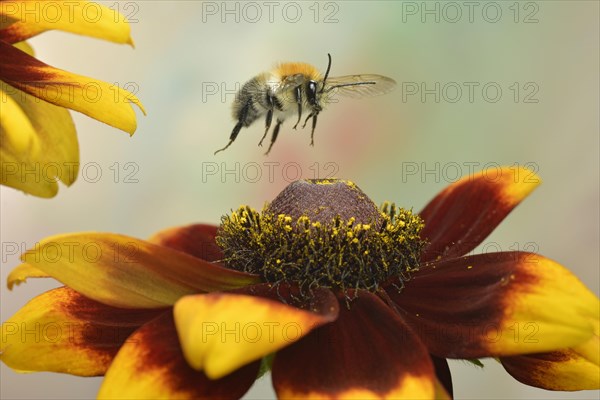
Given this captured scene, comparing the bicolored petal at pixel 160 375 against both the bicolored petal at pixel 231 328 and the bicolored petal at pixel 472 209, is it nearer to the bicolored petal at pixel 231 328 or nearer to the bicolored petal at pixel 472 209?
the bicolored petal at pixel 231 328

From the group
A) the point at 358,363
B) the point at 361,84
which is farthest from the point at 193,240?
the point at 358,363

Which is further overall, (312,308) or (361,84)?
(361,84)

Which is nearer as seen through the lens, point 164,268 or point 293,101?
point 164,268

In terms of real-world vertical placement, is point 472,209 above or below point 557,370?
above

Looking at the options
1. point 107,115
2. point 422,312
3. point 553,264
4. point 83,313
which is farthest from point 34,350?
point 553,264

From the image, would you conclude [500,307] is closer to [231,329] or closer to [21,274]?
[231,329]

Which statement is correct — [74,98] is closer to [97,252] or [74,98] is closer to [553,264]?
[97,252]

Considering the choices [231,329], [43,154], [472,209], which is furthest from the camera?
[472,209]
